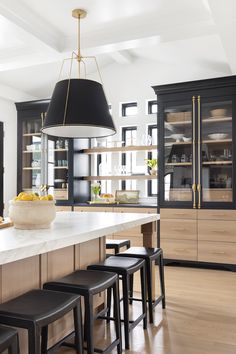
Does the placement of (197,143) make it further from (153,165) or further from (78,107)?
(78,107)

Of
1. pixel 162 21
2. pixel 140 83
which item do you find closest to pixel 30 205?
pixel 162 21

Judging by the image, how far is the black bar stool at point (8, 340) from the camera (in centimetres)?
137

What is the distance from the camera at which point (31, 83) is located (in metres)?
5.97

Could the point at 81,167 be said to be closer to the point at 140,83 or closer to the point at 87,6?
the point at 140,83

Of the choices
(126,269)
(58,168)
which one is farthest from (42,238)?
(58,168)

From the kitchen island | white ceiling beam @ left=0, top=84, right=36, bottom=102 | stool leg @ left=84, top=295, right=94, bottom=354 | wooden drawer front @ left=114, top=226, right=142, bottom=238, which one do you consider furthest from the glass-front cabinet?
stool leg @ left=84, top=295, right=94, bottom=354

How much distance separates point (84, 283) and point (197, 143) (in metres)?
3.20

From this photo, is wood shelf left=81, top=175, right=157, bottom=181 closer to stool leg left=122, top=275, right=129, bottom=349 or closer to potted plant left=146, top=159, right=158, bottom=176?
potted plant left=146, top=159, right=158, bottom=176

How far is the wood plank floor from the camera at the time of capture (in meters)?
2.41

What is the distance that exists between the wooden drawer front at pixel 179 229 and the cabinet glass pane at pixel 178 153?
12.4 inches

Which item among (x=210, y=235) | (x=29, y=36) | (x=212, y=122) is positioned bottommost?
(x=210, y=235)

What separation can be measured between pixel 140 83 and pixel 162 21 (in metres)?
2.14

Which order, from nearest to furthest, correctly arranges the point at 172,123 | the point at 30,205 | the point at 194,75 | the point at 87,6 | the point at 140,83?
the point at 30,205
the point at 87,6
the point at 172,123
the point at 194,75
the point at 140,83

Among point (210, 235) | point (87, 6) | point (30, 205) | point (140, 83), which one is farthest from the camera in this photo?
point (140, 83)
